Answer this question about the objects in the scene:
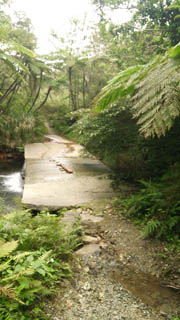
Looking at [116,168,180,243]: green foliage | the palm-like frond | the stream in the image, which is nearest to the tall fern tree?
the palm-like frond

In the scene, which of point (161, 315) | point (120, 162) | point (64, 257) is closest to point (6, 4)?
point (120, 162)

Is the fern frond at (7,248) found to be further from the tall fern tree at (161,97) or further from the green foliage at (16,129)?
the green foliage at (16,129)

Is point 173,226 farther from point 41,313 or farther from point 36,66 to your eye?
point 36,66

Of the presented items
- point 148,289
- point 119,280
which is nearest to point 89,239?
point 119,280

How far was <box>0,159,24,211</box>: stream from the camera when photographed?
5245 mm

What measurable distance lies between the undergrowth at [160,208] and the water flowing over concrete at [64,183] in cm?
71

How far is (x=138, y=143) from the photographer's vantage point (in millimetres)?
4207

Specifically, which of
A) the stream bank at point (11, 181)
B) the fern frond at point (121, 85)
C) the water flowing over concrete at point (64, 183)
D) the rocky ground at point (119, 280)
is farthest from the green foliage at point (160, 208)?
the stream bank at point (11, 181)

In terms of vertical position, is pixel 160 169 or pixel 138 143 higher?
pixel 138 143

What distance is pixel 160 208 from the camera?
289 cm

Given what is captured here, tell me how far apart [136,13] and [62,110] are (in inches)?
507

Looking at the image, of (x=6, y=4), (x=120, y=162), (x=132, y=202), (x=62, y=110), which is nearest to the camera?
(x=132, y=202)

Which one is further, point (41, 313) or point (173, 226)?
point (173, 226)

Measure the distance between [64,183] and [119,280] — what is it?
118 inches
